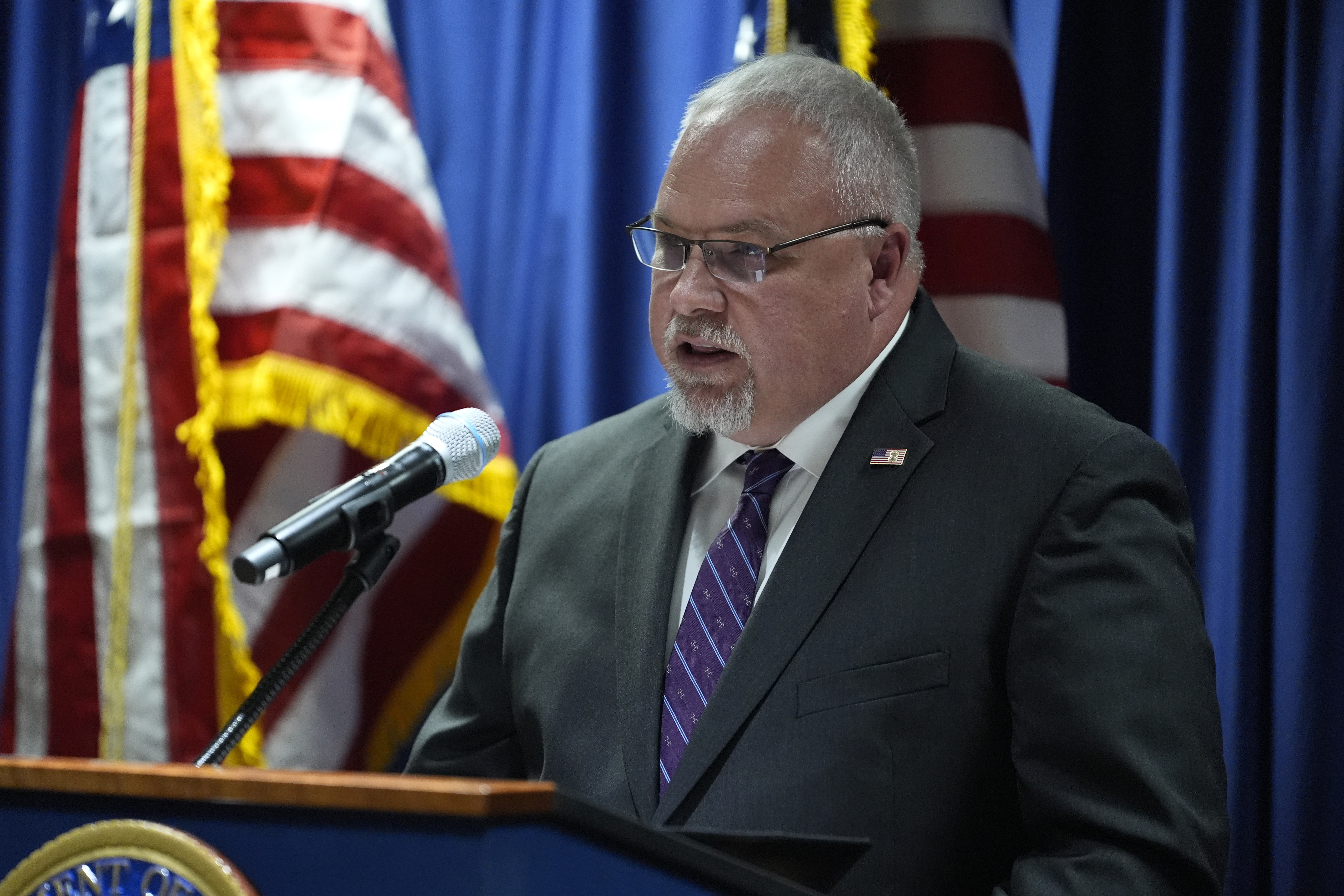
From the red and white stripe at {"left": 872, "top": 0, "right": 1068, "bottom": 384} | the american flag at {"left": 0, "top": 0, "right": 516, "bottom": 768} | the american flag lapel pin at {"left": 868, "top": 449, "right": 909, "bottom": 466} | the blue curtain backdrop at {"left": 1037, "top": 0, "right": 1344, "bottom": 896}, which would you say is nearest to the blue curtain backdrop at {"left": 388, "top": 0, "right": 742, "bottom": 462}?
the american flag at {"left": 0, "top": 0, "right": 516, "bottom": 768}

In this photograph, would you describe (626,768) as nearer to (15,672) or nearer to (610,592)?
(610,592)

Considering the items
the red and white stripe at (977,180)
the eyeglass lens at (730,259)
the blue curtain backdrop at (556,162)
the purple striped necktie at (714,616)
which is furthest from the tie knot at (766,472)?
the blue curtain backdrop at (556,162)

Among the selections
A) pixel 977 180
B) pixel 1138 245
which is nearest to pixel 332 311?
pixel 977 180

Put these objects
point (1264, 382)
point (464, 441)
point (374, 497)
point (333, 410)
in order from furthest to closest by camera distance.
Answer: point (333, 410) → point (1264, 382) → point (464, 441) → point (374, 497)

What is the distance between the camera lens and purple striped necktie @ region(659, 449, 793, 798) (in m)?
1.56

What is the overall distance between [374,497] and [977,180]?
4.70 feet

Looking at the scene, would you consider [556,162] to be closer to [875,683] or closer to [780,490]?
[780,490]

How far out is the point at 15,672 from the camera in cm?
253

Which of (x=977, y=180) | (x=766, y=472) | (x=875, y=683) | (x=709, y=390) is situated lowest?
(x=875, y=683)

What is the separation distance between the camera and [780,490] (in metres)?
1.68

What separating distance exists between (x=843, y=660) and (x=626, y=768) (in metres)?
0.29

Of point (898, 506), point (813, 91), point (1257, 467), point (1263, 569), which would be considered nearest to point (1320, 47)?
point (1257, 467)

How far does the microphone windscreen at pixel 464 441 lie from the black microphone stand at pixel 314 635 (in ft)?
0.32

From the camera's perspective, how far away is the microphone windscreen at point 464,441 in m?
1.29
